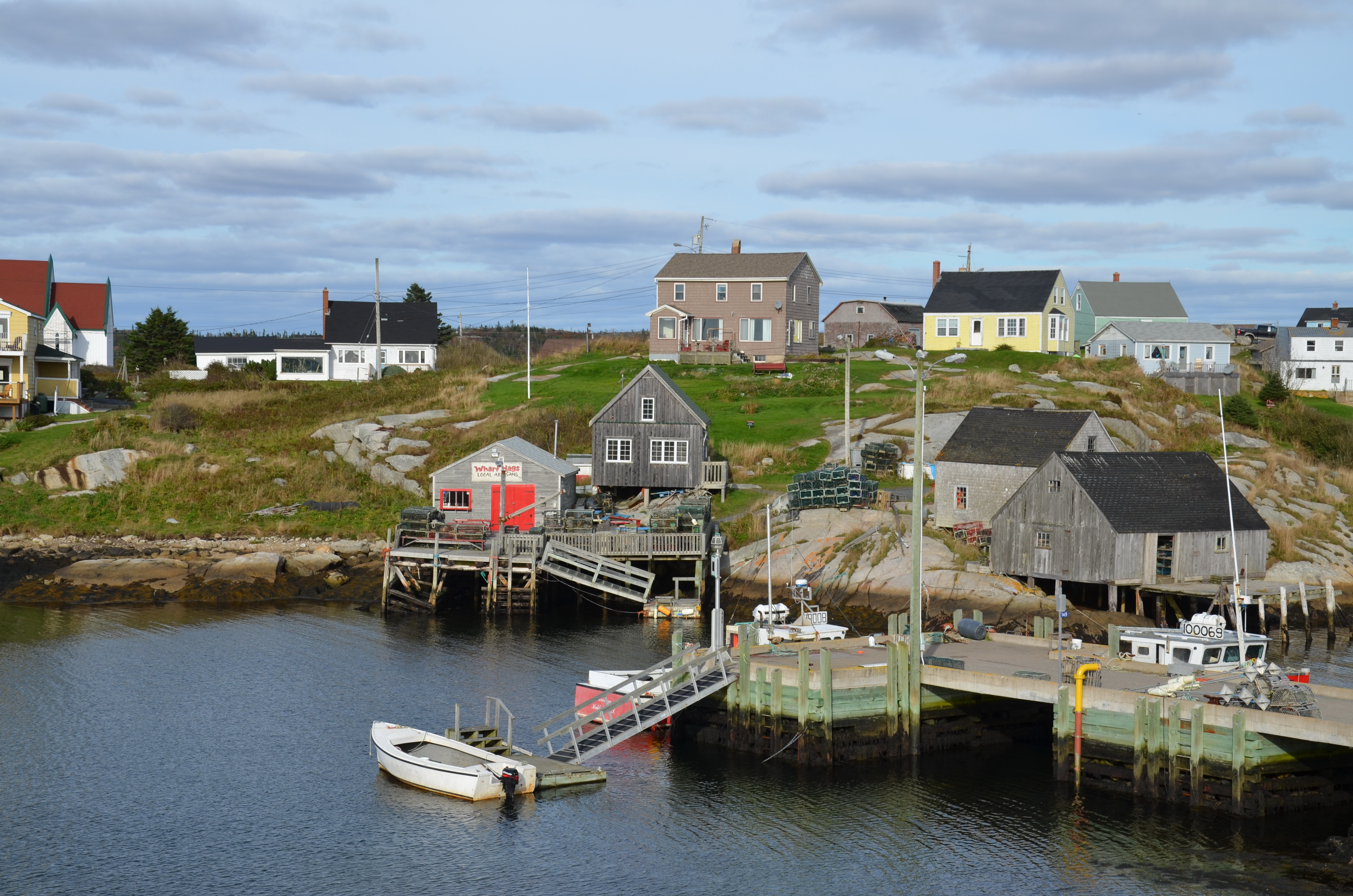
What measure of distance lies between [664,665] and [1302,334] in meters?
86.4

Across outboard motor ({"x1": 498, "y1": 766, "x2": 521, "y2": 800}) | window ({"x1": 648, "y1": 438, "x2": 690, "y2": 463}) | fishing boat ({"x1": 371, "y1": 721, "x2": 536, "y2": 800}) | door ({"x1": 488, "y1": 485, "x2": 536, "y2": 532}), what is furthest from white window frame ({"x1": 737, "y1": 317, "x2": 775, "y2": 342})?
outboard motor ({"x1": 498, "y1": 766, "x2": 521, "y2": 800})

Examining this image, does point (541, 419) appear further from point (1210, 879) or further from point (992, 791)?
point (1210, 879)

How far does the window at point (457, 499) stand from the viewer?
60.4m

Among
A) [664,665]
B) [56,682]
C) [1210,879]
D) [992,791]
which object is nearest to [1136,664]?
[992,791]

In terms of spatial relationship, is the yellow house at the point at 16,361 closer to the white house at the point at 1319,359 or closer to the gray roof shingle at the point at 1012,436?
the gray roof shingle at the point at 1012,436

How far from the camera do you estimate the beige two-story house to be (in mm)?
94750

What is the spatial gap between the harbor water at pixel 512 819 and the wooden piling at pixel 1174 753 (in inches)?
16.9

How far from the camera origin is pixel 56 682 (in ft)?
137

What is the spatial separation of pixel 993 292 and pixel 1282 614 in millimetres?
53402

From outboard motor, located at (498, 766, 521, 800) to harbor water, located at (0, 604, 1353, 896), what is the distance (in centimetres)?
54

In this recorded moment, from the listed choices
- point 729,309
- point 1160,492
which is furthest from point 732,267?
point 1160,492

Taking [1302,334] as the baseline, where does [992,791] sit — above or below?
below

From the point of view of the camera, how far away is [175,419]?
257ft

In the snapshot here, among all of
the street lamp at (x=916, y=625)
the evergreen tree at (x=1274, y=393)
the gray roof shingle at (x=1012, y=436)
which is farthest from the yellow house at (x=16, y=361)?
the evergreen tree at (x=1274, y=393)
